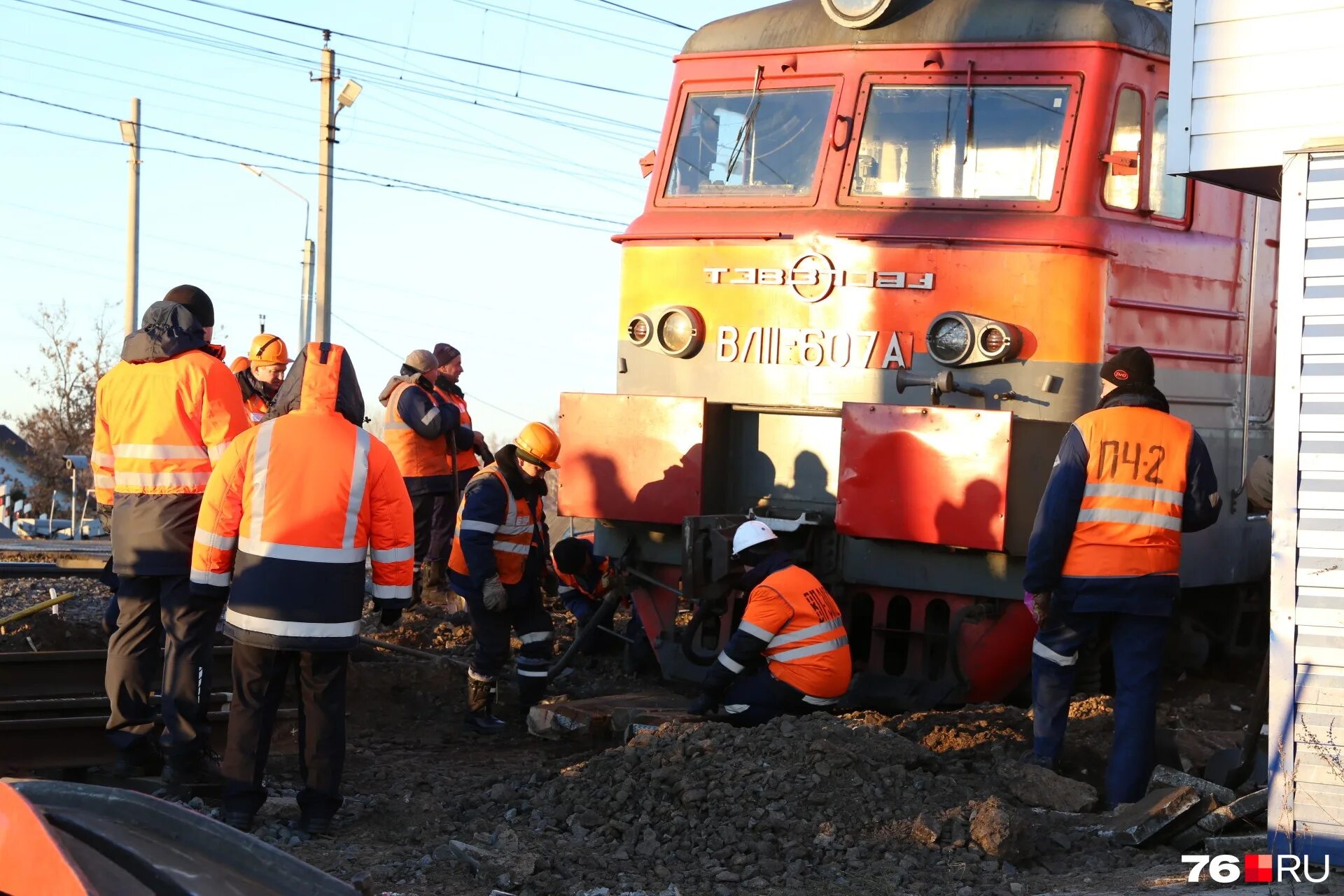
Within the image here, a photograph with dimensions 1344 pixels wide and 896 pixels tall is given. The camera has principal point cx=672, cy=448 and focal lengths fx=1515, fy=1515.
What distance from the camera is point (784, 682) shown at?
22.7 ft

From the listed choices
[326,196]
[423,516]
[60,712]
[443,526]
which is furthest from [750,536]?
[326,196]

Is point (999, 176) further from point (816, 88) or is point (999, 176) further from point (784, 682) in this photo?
point (784, 682)

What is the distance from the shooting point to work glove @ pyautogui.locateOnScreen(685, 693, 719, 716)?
705 centimetres

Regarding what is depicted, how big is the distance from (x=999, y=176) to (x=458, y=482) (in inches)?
175

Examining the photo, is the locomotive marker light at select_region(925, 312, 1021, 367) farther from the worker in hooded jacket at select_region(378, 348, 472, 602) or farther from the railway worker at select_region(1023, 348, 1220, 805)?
the worker in hooded jacket at select_region(378, 348, 472, 602)

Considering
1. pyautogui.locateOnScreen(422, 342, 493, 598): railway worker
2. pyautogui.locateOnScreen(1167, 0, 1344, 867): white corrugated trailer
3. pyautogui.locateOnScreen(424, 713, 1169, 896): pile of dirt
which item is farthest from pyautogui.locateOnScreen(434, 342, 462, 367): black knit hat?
pyautogui.locateOnScreen(1167, 0, 1344, 867): white corrugated trailer

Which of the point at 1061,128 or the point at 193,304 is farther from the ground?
the point at 1061,128

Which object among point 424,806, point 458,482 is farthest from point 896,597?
point 458,482

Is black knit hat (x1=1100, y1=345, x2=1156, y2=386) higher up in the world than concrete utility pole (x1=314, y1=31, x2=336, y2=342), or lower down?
lower down

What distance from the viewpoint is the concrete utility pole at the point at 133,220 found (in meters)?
26.0

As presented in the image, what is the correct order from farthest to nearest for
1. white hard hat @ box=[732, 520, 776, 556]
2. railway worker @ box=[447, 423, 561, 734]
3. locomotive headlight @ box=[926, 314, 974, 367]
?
railway worker @ box=[447, 423, 561, 734], locomotive headlight @ box=[926, 314, 974, 367], white hard hat @ box=[732, 520, 776, 556]

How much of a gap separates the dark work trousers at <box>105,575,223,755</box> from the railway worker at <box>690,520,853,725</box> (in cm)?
225

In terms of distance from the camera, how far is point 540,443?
8008 millimetres

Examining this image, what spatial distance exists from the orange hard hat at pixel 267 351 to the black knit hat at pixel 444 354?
112 cm
